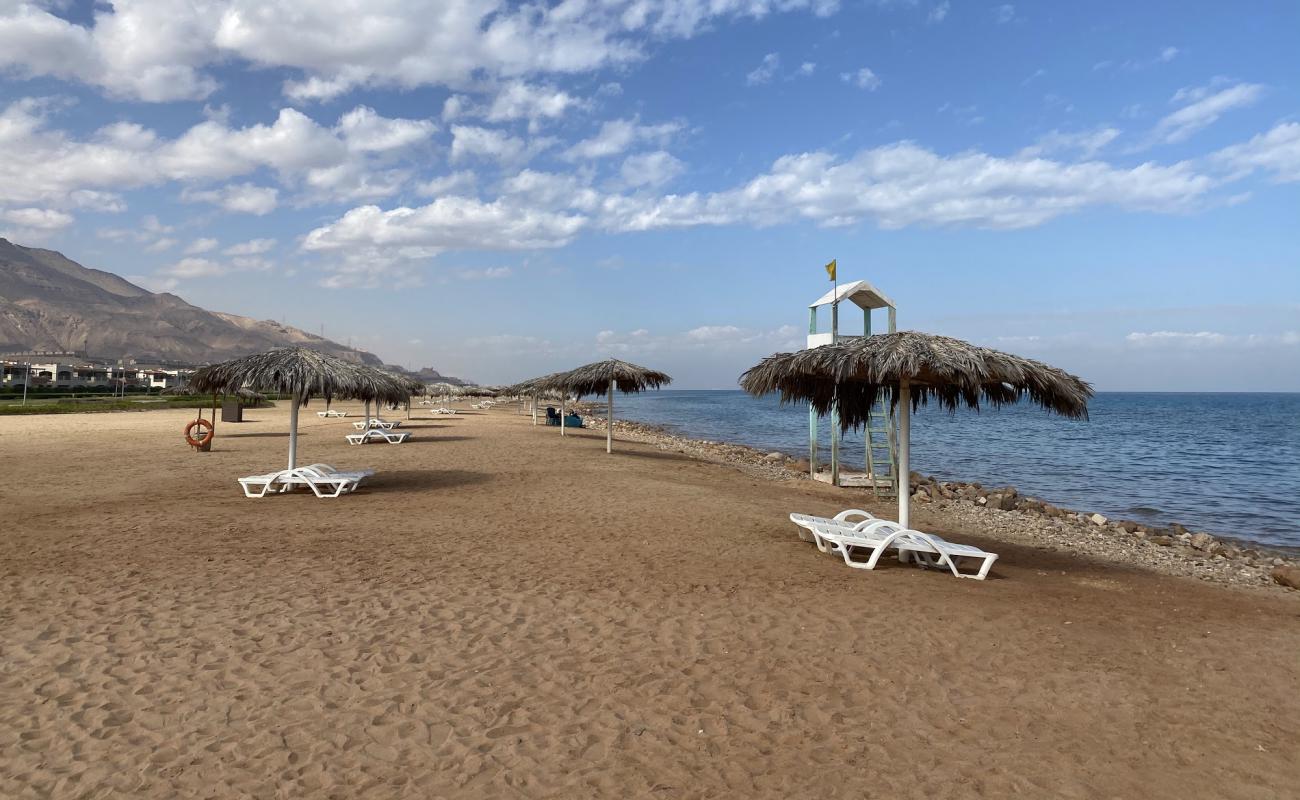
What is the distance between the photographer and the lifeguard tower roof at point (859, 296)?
12922 millimetres

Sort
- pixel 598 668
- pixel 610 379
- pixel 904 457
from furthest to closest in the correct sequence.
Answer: pixel 610 379 < pixel 904 457 < pixel 598 668

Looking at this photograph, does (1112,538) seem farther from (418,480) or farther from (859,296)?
(418,480)

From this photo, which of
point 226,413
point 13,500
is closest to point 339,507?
point 13,500

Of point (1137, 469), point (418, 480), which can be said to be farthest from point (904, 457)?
point (1137, 469)

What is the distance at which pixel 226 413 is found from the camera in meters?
24.9

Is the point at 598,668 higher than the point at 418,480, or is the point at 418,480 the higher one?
the point at 418,480

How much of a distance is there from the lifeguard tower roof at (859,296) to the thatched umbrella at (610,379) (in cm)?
484

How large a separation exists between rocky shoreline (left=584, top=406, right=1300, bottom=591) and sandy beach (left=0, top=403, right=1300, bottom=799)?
3.93ft

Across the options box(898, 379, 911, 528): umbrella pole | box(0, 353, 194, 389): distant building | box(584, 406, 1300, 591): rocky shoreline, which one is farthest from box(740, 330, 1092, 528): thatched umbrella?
box(0, 353, 194, 389): distant building

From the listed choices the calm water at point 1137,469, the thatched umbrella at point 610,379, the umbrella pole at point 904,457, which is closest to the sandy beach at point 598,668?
the umbrella pole at point 904,457

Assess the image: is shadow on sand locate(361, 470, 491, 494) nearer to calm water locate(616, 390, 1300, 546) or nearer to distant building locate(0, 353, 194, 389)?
calm water locate(616, 390, 1300, 546)

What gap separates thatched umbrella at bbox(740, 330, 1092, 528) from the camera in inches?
242

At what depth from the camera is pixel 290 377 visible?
31.9 feet

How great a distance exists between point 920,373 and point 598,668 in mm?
4247
